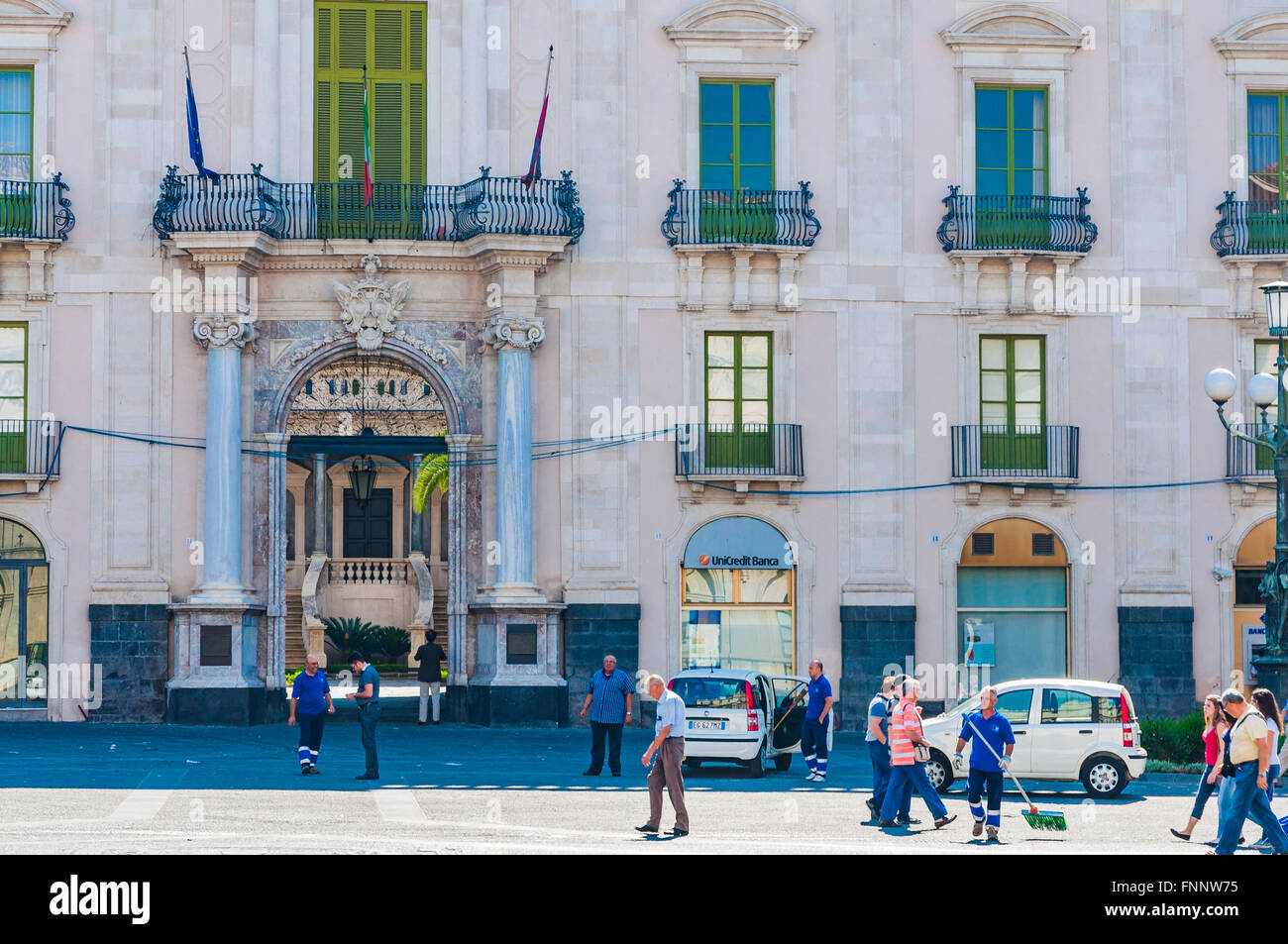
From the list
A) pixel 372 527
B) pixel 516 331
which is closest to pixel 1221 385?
pixel 516 331

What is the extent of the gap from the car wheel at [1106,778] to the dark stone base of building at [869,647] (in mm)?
10468

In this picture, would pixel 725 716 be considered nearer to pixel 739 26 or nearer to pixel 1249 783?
pixel 1249 783

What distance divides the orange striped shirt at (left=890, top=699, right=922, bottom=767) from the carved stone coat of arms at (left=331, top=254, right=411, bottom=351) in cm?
1769

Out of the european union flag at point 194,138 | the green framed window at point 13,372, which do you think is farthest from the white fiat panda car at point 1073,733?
the green framed window at point 13,372

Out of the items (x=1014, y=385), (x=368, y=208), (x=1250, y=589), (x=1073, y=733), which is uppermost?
(x=368, y=208)

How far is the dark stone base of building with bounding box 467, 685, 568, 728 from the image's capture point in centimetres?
3444

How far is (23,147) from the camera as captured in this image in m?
35.4

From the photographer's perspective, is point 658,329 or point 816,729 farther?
point 658,329

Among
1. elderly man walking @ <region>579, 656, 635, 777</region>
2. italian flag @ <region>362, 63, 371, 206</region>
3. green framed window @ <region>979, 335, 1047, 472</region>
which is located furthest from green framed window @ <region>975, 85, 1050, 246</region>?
elderly man walking @ <region>579, 656, 635, 777</region>

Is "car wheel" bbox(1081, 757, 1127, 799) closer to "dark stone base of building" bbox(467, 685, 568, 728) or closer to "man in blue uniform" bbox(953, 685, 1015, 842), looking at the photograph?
"man in blue uniform" bbox(953, 685, 1015, 842)

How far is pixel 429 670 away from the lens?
3509 cm

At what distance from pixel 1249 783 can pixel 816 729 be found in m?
10.0

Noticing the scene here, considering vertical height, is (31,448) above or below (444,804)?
above

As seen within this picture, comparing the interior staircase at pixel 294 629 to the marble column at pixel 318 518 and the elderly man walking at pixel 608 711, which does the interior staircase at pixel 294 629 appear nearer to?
the marble column at pixel 318 518
